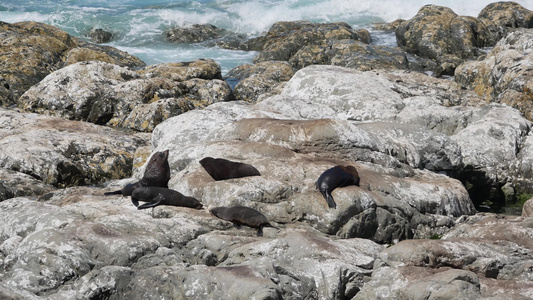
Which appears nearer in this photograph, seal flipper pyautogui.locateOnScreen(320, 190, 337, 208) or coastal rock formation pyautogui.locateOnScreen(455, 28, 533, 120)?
seal flipper pyautogui.locateOnScreen(320, 190, 337, 208)

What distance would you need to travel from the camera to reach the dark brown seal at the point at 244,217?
8.79 meters

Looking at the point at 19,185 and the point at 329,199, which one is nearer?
the point at 329,199

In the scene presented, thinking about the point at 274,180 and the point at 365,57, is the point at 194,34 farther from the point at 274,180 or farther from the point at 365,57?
the point at 274,180

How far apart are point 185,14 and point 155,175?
105 feet

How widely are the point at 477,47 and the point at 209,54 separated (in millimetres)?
13258

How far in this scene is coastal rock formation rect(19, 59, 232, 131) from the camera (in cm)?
1638

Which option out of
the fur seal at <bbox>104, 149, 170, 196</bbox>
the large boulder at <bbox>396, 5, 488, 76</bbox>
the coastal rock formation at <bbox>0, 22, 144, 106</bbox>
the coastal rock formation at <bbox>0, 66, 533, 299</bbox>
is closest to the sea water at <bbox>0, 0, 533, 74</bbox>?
the large boulder at <bbox>396, 5, 488, 76</bbox>

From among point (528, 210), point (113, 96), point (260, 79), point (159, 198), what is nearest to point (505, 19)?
point (260, 79)

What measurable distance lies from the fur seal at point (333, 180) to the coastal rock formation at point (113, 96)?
7.52 metres

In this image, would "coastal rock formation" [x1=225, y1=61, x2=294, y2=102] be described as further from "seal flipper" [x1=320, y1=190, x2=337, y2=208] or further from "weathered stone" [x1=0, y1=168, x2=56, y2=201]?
"seal flipper" [x1=320, y1=190, x2=337, y2=208]

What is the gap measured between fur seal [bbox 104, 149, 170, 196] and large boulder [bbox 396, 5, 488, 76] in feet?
54.6

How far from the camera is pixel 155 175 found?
10203 millimetres

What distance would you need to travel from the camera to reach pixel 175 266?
714cm

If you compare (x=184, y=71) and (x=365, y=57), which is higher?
(x=365, y=57)
